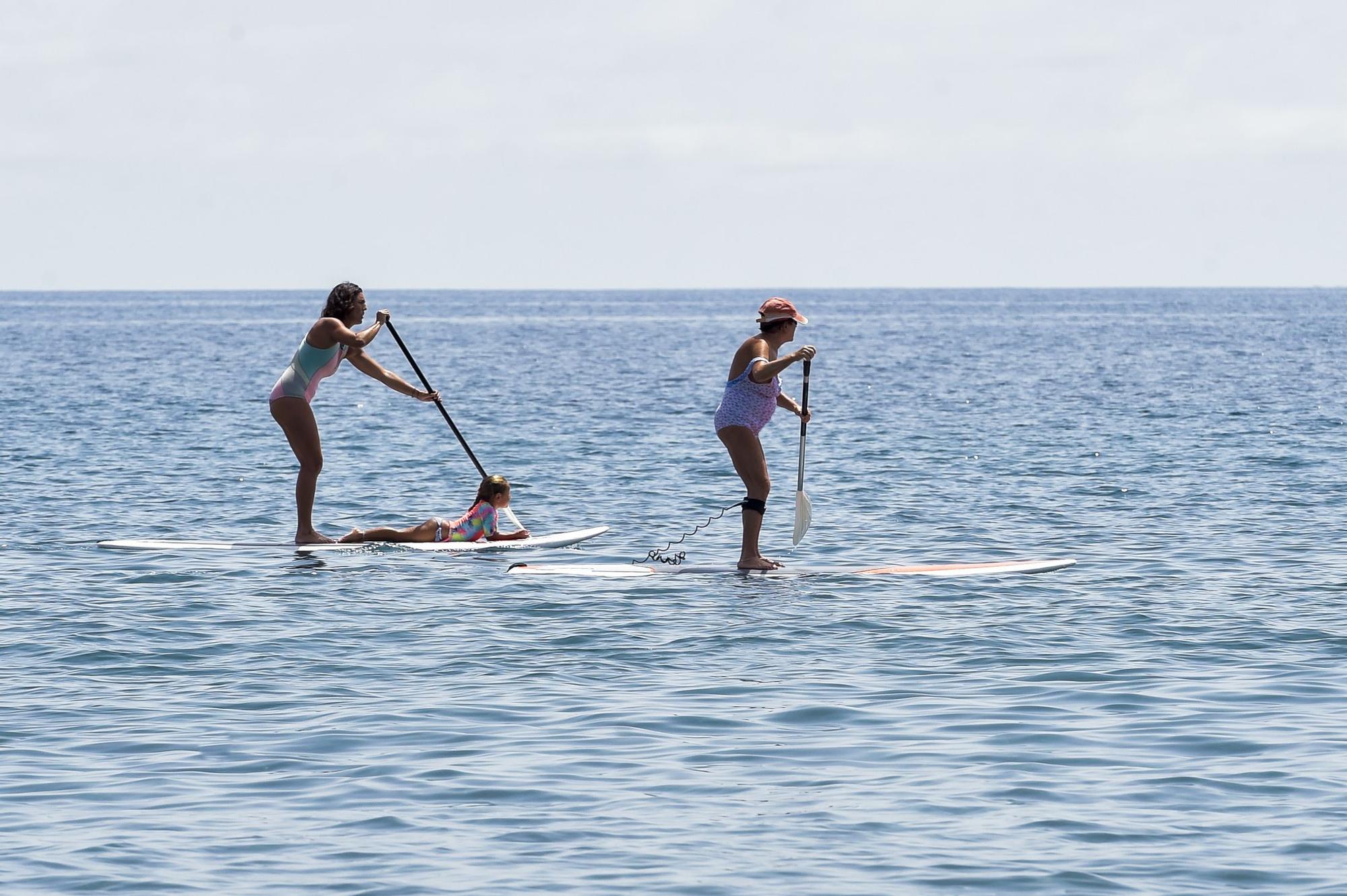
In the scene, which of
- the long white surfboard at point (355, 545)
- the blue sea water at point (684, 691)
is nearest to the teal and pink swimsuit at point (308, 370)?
the long white surfboard at point (355, 545)

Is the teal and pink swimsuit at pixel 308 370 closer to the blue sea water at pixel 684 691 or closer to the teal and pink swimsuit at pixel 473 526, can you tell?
the blue sea water at pixel 684 691

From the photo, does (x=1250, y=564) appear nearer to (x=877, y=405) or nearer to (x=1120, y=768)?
(x=1120, y=768)

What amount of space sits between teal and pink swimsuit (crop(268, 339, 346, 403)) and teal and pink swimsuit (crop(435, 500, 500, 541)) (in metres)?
1.61

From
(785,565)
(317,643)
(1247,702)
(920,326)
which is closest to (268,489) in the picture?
(785,565)

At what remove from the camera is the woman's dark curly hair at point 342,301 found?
1544cm

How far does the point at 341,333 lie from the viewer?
1521cm

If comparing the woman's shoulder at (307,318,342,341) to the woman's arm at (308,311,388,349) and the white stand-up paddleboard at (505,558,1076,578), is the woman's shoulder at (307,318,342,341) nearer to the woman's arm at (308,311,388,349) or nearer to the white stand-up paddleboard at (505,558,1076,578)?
the woman's arm at (308,311,388,349)

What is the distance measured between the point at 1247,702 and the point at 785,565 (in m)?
5.99

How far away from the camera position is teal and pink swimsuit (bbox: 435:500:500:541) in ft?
52.5

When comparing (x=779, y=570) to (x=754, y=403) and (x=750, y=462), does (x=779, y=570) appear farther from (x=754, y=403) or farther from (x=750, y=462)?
(x=754, y=403)

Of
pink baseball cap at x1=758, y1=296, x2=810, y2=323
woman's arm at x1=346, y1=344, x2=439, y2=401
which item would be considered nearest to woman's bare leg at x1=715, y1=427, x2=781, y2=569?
pink baseball cap at x1=758, y1=296, x2=810, y2=323

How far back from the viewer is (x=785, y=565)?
15266 millimetres

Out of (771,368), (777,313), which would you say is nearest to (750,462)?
(771,368)

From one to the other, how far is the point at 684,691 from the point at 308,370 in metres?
6.62
